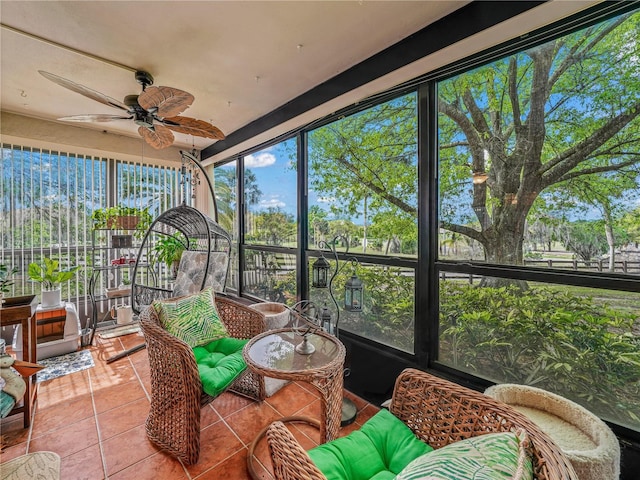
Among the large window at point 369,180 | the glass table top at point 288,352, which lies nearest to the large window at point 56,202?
the large window at point 369,180

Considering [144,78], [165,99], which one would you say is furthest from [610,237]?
[144,78]

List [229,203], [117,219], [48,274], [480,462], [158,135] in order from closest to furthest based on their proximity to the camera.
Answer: [480,462] → [158,135] → [48,274] → [117,219] → [229,203]

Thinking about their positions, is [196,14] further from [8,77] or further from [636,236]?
[636,236]

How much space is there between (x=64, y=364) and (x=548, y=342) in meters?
4.18

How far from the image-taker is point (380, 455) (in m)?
1.10

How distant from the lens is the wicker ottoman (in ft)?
3.49

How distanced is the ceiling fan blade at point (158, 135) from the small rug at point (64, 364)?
2410 millimetres

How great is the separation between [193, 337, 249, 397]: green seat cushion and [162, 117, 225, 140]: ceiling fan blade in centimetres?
184

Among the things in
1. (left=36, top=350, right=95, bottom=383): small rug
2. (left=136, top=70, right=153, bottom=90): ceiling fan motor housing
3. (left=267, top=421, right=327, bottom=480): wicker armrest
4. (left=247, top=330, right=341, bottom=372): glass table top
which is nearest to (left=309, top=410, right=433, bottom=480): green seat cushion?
(left=267, top=421, right=327, bottom=480): wicker armrest

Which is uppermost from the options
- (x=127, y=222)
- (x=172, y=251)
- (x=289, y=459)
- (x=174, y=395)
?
(x=127, y=222)

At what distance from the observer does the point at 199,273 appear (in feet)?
10.8

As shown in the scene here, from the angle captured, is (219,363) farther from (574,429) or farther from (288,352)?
(574,429)

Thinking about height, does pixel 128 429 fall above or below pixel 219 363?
below

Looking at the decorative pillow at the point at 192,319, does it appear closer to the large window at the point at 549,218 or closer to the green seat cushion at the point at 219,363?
the green seat cushion at the point at 219,363
